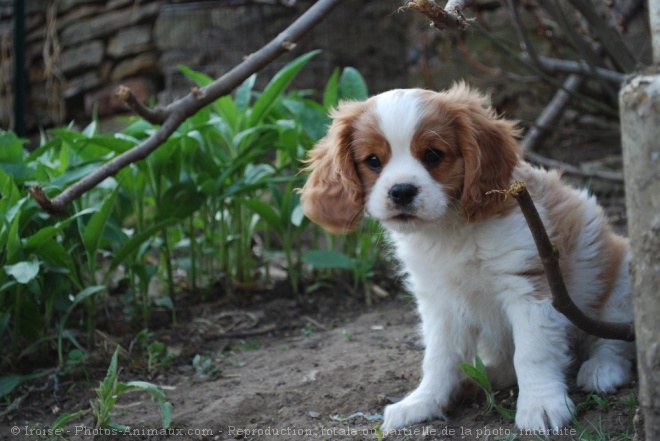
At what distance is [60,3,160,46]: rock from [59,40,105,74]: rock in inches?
3.4

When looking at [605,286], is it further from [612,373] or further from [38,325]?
[38,325]

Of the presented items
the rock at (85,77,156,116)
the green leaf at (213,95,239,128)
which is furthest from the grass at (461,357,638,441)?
the rock at (85,77,156,116)

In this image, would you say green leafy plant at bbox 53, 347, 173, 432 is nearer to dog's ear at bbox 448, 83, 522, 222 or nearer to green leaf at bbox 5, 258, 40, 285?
green leaf at bbox 5, 258, 40, 285

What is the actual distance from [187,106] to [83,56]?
6.14 m

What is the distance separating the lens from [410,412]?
295cm

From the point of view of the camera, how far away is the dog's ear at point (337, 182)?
3.07 m

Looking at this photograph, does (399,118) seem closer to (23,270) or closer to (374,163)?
(374,163)

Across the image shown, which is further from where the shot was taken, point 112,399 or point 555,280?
point 112,399

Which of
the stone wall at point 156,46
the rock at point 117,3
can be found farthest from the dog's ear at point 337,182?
the rock at point 117,3

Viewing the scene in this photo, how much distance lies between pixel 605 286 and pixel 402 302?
173 centimetres

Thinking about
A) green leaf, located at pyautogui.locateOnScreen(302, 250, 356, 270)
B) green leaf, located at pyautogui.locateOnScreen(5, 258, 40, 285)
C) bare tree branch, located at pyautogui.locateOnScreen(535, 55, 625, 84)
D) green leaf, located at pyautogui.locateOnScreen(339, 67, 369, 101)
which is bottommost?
green leaf, located at pyautogui.locateOnScreen(302, 250, 356, 270)

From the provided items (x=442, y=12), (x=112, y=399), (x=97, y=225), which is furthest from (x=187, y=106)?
(x=442, y=12)

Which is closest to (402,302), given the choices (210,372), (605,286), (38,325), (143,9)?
(210,372)

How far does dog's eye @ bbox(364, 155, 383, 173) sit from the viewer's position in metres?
2.97
